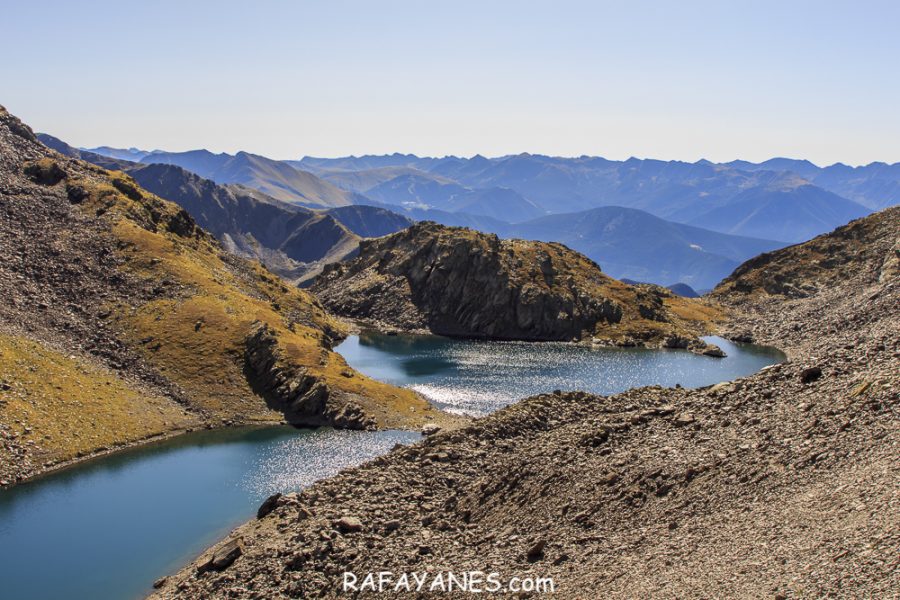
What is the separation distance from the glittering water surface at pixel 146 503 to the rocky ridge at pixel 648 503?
8.09 metres

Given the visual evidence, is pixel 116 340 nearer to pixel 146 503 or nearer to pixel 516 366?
pixel 146 503

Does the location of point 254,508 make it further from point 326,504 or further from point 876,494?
point 876,494

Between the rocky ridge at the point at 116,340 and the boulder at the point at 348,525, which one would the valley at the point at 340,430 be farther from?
the boulder at the point at 348,525

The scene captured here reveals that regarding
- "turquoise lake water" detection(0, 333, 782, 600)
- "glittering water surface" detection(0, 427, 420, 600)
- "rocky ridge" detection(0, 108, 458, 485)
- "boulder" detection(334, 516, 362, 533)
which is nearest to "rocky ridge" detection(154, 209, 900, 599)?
"boulder" detection(334, 516, 362, 533)

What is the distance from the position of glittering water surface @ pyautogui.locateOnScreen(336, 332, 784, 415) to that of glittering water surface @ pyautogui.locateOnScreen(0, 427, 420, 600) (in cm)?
3435

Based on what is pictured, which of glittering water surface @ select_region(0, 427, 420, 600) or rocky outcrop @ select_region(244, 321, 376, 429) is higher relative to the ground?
rocky outcrop @ select_region(244, 321, 376, 429)

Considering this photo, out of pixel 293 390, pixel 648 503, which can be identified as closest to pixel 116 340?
pixel 293 390

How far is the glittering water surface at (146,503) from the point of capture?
201ft

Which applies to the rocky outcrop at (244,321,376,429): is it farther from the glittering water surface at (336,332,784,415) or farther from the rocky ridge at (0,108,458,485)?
the glittering water surface at (336,332,784,415)

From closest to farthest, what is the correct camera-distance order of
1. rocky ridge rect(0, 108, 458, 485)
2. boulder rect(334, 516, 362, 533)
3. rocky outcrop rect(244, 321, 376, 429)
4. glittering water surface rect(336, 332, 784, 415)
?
1. boulder rect(334, 516, 362, 533)
2. rocky ridge rect(0, 108, 458, 485)
3. rocky outcrop rect(244, 321, 376, 429)
4. glittering water surface rect(336, 332, 784, 415)

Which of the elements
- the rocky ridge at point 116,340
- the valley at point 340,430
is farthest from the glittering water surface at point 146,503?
the rocky ridge at point 116,340

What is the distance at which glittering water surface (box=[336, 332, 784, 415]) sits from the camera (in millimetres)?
135000

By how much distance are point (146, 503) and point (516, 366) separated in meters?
96.2

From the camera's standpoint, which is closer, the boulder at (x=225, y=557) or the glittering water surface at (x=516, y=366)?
the boulder at (x=225, y=557)
